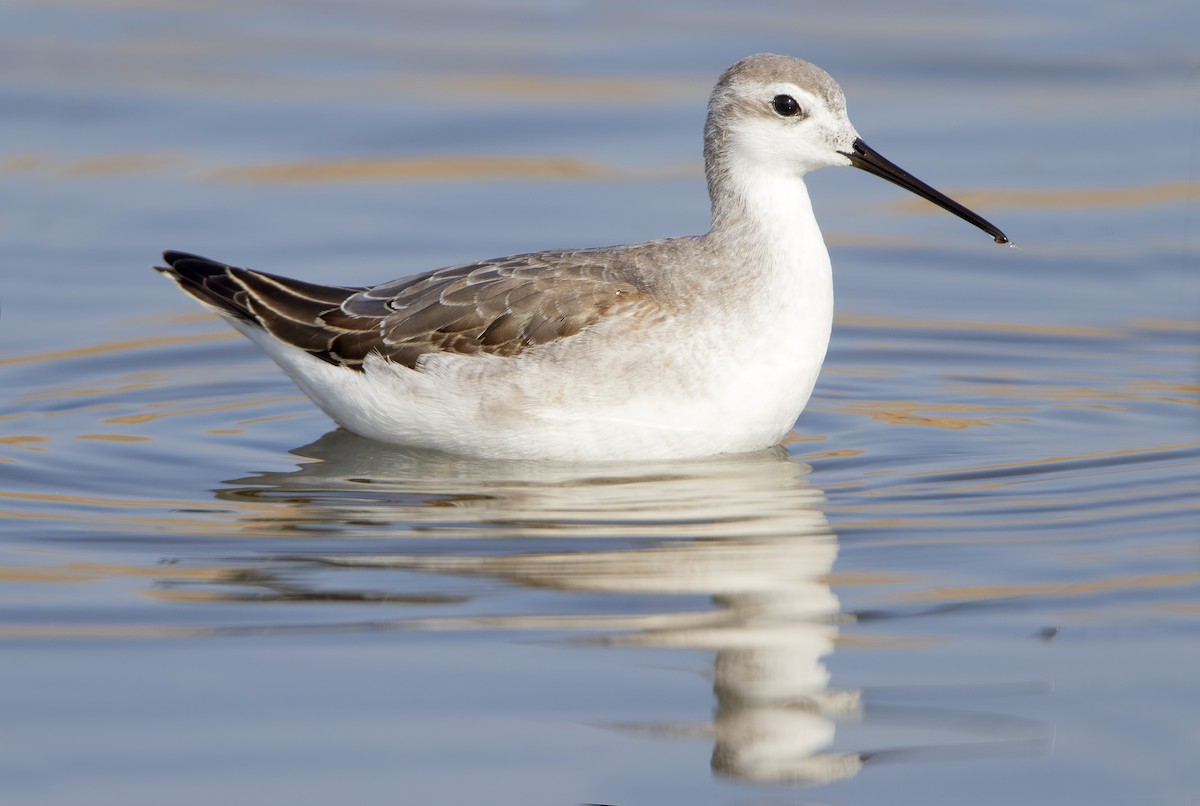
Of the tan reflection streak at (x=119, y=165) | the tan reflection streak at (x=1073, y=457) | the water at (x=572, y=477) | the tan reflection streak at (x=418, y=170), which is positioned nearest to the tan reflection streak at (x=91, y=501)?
the water at (x=572, y=477)

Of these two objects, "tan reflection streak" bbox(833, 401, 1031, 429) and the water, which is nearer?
the water

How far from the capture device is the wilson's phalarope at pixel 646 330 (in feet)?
31.4

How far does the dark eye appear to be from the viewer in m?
9.87

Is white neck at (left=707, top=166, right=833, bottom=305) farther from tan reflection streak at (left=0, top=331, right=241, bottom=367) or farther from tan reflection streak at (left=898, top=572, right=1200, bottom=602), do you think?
tan reflection streak at (left=0, top=331, right=241, bottom=367)

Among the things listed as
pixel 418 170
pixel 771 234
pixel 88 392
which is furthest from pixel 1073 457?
pixel 418 170

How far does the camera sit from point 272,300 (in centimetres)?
1062

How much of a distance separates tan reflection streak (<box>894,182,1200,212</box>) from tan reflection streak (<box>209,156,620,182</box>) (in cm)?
289

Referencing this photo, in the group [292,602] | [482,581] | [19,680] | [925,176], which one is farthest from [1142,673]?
[925,176]

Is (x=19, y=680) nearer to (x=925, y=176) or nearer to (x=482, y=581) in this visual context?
(x=482, y=581)

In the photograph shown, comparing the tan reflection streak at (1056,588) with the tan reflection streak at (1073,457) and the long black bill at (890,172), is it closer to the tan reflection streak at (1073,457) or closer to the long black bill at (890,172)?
the tan reflection streak at (1073,457)

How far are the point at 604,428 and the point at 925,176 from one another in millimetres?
5685

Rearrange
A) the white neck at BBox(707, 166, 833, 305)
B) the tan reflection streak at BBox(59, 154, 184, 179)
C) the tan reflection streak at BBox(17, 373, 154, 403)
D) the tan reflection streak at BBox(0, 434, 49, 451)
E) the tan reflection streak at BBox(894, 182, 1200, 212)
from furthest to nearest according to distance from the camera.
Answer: the tan reflection streak at BBox(59, 154, 184, 179) < the tan reflection streak at BBox(894, 182, 1200, 212) < the tan reflection streak at BBox(17, 373, 154, 403) < the tan reflection streak at BBox(0, 434, 49, 451) < the white neck at BBox(707, 166, 833, 305)

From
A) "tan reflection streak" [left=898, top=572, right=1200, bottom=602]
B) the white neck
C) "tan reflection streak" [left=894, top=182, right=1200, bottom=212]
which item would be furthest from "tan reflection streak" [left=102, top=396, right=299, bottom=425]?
"tan reflection streak" [left=894, top=182, right=1200, bottom=212]

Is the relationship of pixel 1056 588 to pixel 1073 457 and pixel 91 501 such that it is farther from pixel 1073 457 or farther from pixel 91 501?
pixel 91 501
